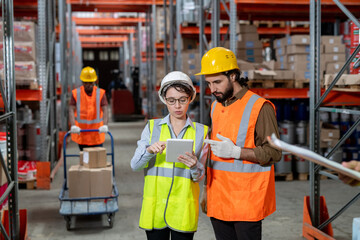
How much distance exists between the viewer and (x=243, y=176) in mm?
2982

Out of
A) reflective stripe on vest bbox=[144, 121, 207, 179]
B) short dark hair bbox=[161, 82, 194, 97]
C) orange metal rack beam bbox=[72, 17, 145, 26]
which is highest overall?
orange metal rack beam bbox=[72, 17, 145, 26]

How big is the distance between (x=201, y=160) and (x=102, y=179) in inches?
115

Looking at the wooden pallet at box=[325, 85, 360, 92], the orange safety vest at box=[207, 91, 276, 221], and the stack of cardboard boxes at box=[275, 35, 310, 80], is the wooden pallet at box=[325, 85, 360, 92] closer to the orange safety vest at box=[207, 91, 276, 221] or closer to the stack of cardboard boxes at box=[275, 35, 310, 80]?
the orange safety vest at box=[207, 91, 276, 221]

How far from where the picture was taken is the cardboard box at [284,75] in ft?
25.6

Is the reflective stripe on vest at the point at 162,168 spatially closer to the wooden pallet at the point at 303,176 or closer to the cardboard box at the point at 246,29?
the wooden pallet at the point at 303,176

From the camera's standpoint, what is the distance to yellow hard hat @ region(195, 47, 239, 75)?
10.0 feet

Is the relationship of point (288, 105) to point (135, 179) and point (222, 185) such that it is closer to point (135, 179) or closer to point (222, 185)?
point (135, 179)

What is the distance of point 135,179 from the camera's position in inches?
340

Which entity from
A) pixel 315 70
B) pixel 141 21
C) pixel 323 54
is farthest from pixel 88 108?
pixel 141 21

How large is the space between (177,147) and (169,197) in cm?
36

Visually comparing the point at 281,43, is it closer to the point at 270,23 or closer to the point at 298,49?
the point at 298,49

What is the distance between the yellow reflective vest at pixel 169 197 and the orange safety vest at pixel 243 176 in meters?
0.20

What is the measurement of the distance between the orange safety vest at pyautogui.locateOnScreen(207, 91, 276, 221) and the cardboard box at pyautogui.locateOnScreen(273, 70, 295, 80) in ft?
16.1

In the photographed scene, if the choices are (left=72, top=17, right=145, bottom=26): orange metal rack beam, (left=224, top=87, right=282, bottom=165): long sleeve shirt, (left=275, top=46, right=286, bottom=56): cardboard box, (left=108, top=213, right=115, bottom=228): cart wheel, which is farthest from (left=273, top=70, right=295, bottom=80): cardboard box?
(left=72, top=17, right=145, bottom=26): orange metal rack beam
